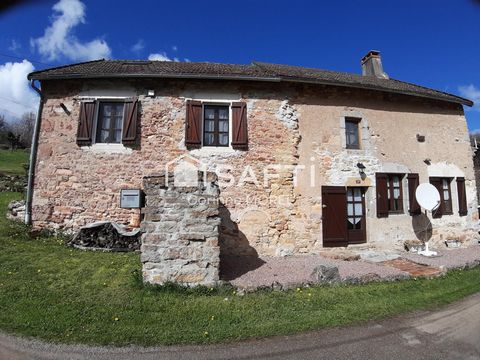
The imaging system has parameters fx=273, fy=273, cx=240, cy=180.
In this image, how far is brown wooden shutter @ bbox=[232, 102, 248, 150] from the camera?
8.34 m

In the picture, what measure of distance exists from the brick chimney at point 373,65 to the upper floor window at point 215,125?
8.64m

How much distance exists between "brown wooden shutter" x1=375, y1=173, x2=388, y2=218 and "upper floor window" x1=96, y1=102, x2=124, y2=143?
27.7 feet

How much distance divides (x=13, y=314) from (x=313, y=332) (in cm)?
419

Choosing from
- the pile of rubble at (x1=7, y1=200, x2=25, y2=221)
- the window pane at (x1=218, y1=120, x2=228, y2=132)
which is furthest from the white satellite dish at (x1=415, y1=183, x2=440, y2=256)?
the pile of rubble at (x1=7, y1=200, x2=25, y2=221)

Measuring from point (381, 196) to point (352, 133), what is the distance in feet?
7.59

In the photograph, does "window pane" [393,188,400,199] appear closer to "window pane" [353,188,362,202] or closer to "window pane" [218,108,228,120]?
"window pane" [353,188,362,202]

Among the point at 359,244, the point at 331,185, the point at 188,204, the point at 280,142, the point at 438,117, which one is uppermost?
the point at 438,117

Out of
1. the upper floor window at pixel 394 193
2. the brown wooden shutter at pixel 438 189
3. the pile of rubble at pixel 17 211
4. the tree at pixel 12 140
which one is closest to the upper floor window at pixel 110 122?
the pile of rubble at pixel 17 211

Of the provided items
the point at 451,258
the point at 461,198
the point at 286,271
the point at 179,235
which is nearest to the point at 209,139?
the point at 179,235

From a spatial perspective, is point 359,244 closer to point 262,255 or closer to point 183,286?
point 262,255

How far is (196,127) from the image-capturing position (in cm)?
835

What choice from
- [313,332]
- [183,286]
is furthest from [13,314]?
[313,332]

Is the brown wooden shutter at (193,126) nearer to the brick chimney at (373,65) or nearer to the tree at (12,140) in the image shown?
the brick chimney at (373,65)

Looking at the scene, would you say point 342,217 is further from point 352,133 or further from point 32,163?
point 32,163
